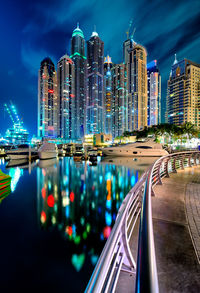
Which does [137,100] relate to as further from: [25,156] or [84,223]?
[84,223]

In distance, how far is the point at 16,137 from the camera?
477 ft

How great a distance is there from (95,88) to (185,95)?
94.9 meters

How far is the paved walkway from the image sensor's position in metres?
2.47

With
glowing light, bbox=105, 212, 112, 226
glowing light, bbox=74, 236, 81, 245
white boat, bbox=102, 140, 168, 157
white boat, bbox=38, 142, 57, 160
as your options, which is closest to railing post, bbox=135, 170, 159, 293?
glowing light, bbox=74, 236, 81, 245

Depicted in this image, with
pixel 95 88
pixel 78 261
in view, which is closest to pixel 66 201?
pixel 78 261

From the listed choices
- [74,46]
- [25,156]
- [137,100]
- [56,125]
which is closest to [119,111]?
[137,100]

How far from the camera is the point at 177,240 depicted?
11.3ft

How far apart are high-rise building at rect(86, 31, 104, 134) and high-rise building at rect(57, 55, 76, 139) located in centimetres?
2030

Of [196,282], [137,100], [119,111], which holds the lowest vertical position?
[196,282]

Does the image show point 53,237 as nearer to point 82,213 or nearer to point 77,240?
point 77,240

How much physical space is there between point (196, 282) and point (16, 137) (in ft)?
542

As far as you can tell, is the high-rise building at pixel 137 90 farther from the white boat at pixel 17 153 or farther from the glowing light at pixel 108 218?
the glowing light at pixel 108 218

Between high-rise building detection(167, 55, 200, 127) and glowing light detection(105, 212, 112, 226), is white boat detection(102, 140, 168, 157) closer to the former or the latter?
glowing light detection(105, 212, 112, 226)

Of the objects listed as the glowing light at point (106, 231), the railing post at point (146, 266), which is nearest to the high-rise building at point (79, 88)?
the glowing light at point (106, 231)
